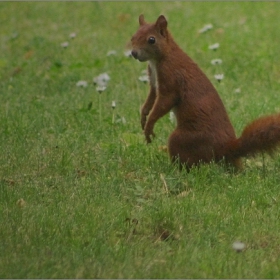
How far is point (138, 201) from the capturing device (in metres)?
4.57

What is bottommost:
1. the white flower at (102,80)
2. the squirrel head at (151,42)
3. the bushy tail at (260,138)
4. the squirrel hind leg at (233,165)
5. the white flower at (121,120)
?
the squirrel hind leg at (233,165)

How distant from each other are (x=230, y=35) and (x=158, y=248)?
5.21 meters

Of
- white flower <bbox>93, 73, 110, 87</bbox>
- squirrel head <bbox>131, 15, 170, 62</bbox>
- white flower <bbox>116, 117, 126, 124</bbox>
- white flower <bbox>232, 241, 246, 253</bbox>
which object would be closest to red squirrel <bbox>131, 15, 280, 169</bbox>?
squirrel head <bbox>131, 15, 170, 62</bbox>

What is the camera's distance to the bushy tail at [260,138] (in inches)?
192

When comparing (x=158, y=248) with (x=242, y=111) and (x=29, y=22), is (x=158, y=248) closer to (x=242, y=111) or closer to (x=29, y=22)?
(x=242, y=111)

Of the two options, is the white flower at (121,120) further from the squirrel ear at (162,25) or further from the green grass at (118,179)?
the squirrel ear at (162,25)

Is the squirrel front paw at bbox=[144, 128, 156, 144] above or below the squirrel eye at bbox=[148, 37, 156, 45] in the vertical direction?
below

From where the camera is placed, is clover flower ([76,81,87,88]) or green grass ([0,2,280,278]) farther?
clover flower ([76,81,87,88])

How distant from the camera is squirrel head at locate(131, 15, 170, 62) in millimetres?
5148

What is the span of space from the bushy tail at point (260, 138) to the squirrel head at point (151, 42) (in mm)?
760

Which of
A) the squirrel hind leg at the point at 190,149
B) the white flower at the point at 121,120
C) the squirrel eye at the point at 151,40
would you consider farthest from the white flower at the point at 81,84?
the squirrel hind leg at the point at 190,149

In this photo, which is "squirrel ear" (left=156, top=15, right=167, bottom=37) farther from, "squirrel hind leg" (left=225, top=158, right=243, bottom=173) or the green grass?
"squirrel hind leg" (left=225, top=158, right=243, bottom=173)

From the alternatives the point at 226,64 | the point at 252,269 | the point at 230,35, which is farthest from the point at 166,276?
the point at 230,35

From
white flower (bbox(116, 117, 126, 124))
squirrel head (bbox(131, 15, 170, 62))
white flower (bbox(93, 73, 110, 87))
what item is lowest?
white flower (bbox(116, 117, 126, 124))
